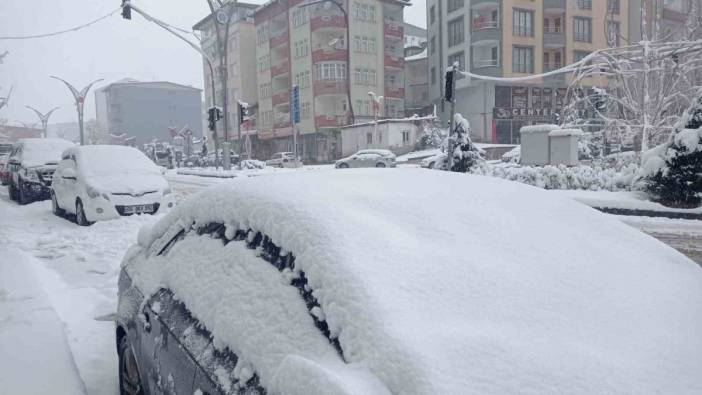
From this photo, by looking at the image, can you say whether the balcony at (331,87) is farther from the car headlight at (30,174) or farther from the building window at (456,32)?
the car headlight at (30,174)

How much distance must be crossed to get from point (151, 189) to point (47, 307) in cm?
580

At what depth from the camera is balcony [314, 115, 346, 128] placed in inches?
1826

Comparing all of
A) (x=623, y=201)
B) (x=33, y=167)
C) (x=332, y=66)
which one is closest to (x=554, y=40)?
(x=332, y=66)

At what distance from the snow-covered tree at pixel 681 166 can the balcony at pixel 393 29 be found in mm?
39653

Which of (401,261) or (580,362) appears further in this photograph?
(401,261)

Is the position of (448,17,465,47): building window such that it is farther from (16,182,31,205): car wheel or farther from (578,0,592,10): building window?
(16,182,31,205): car wheel

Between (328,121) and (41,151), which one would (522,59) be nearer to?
(328,121)

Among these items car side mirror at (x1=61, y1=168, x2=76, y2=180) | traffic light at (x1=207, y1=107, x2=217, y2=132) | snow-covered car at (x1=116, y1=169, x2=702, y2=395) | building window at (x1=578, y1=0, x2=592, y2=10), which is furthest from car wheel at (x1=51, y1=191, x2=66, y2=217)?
building window at (x1=578, y1=0, x2=592, y2=10)

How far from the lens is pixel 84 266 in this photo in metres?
7.16

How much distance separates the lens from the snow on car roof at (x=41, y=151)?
1535 centimetres

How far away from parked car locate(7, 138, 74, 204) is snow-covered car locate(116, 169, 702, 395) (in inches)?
551

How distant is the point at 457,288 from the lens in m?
1.81

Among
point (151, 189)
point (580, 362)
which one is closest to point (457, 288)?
point (580, 362)

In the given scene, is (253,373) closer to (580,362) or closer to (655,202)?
(580,362)
